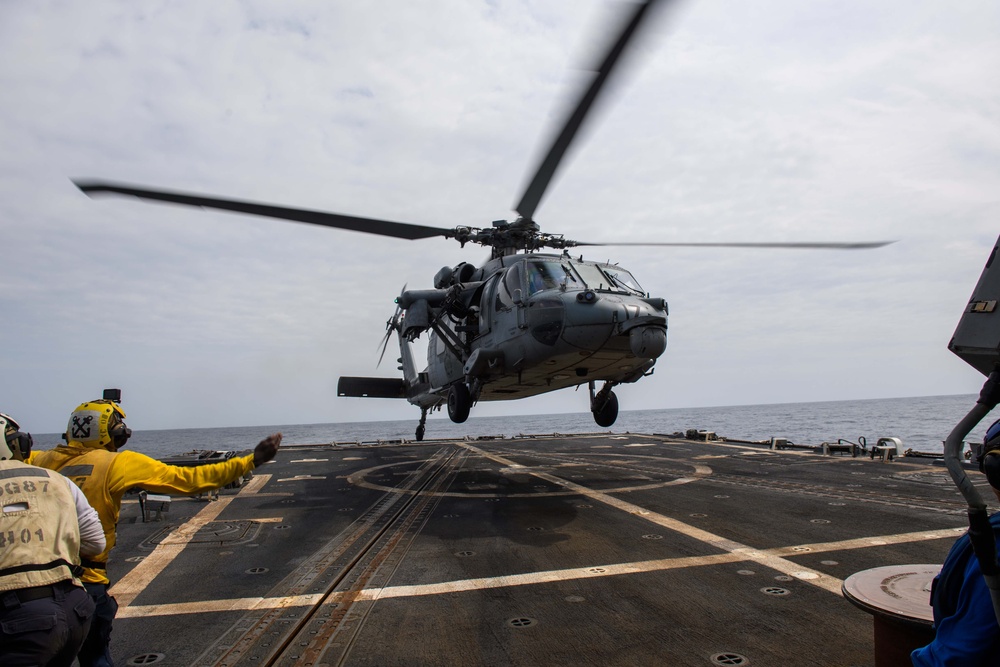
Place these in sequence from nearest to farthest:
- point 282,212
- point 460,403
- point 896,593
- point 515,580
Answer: point 896,593
point 515,580
point 282,212
point 460,403

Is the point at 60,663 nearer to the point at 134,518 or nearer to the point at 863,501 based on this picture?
the point at 134,518

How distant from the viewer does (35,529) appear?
297cm

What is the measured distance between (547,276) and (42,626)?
10.7 metres

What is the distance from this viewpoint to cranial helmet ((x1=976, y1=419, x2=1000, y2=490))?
196 cm

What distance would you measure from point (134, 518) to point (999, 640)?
12.1m

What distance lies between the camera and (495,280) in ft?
46.1

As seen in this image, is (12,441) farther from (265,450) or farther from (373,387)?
(373,387)

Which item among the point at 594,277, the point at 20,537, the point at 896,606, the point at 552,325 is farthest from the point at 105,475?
the point at 594,277

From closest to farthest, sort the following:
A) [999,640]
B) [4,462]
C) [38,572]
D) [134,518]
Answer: [999,640] → [38,572] → [4,462] → [134,518]

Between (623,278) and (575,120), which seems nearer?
(575,120)

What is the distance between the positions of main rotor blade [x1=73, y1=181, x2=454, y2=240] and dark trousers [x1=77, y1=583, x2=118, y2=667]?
5773 millimetres

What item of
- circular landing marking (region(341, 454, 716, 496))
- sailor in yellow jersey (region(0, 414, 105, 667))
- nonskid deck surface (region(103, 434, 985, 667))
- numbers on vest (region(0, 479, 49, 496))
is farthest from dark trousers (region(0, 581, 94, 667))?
circular landing marking (region(341, 454, 716, 496))

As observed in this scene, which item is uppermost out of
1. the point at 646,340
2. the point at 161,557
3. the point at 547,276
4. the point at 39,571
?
the point at 547,276

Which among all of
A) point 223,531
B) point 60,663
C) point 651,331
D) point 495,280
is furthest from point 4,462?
point 495,280
